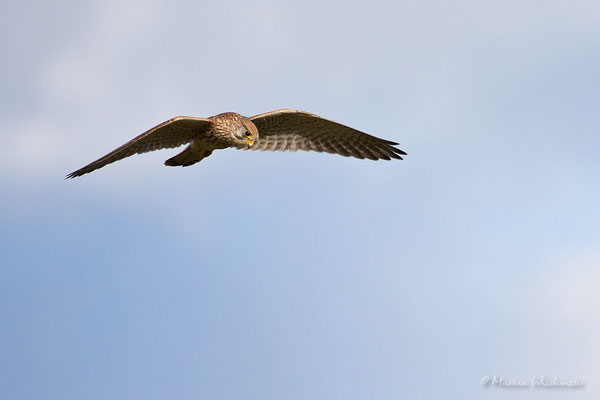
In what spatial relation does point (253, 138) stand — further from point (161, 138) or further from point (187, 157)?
point (161, 138)

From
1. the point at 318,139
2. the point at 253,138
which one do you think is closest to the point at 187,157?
the point at 253,138

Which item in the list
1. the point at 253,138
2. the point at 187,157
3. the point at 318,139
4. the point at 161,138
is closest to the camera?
the point at 253,138

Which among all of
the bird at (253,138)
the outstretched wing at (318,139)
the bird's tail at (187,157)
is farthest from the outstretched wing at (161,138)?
the outstretched wing at (318,139)

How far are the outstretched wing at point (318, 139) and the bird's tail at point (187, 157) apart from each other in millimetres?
1373

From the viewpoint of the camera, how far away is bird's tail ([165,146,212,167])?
13016mm

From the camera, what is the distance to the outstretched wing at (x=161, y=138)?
39.7 ft

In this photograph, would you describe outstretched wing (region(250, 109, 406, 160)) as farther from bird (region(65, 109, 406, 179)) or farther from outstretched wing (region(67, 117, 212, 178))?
outstretched wing (region(67, 117, 212, 178))

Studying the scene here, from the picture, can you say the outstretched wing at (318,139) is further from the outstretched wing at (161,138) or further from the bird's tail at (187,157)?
the outstretched wing at (161,138)

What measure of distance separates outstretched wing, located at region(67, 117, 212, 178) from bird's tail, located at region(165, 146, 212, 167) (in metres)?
0.27

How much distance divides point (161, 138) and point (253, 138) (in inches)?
58.6

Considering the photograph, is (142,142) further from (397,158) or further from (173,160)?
(397,158)

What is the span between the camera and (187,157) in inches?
516

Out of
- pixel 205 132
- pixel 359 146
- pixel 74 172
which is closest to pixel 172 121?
pixel 205 132

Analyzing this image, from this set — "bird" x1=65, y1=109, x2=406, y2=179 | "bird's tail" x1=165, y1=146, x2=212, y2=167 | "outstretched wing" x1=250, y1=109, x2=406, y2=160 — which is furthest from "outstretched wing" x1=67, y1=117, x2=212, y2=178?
"outstretched wing" x1=250, y1=109, x2=406, y2=160
